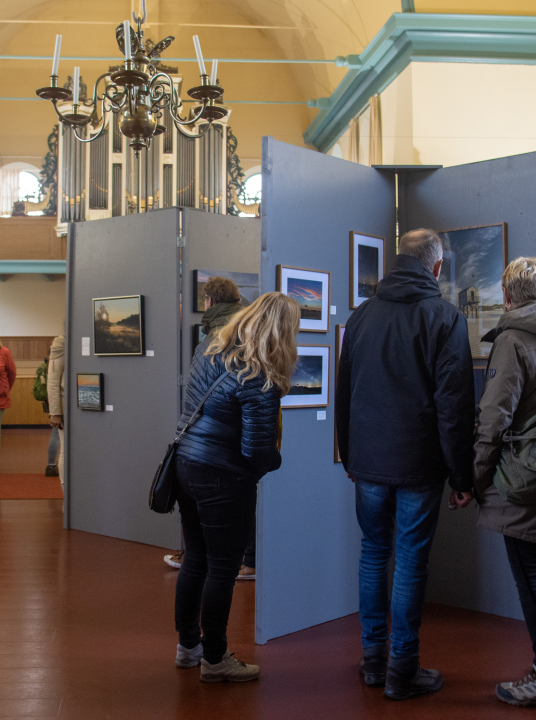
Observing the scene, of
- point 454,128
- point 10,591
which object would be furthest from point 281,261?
point 454,128

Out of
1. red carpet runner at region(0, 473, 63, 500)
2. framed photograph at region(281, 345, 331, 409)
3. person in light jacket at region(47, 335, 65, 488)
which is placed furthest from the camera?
red carpet runner at region(0, 473, 63, 500)

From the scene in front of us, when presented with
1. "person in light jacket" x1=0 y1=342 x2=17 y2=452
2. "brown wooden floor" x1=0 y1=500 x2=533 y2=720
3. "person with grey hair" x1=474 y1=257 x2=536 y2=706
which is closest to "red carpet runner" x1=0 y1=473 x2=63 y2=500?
"person in light jacket" x1=0 y1=342 x2=17 y2=452

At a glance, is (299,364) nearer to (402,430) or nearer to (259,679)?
(402,430)

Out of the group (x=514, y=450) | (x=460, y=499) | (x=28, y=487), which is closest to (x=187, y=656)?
(x=460, y=499)

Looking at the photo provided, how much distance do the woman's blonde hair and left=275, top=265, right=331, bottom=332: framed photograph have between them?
737 millimetres

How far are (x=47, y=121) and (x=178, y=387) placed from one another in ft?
37.2

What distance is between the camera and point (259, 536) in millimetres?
3270

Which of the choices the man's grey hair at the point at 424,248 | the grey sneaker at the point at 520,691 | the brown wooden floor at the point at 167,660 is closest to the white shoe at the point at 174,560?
the brown wooden floor at the point at 167,660

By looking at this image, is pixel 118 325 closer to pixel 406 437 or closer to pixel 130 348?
pixel 130 348

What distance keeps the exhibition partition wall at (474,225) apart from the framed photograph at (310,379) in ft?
3.26

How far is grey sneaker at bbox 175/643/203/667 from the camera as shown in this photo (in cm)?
290

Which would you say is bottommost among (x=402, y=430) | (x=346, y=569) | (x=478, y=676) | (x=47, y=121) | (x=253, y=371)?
(x=478, y=676)

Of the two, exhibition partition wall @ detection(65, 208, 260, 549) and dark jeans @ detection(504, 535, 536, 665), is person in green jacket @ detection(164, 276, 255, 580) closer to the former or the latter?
exhibition partition wall @ detection(65, 208, 260, 549)

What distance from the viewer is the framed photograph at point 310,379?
338 centimetres
